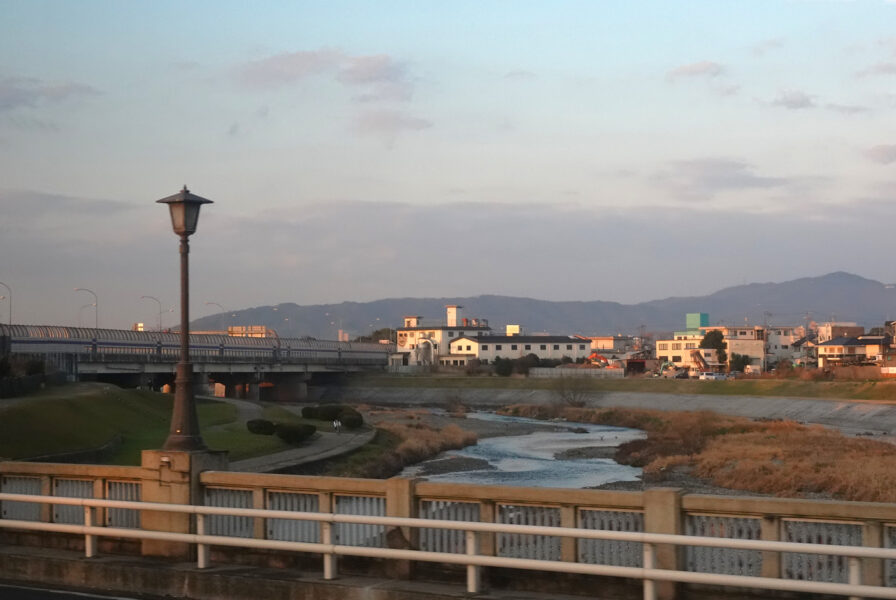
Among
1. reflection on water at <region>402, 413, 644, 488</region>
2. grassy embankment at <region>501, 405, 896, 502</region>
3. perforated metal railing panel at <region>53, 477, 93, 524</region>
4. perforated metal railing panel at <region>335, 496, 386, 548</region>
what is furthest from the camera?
reflection on water at <region>402, 413, 644, 488</region>

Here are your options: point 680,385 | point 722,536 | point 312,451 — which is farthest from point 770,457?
point 680,385

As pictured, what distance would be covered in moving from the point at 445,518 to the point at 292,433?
42046 millimetres

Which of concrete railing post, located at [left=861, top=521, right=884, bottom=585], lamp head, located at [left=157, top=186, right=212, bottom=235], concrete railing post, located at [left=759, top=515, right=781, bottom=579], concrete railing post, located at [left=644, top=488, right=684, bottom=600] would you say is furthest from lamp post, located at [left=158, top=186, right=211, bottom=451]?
concrete railing post, located at [left=861, top=521, right=884, bottom=585]

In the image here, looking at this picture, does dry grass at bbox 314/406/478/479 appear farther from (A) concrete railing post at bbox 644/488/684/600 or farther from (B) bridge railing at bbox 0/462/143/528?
(A) concrete railing post at bbox 644/488/684/600

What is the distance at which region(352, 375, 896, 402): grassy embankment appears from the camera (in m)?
97.3

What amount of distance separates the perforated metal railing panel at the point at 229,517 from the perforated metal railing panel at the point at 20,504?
3.84 m

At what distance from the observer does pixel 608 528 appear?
44.3 ft

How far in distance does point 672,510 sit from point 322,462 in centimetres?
3764

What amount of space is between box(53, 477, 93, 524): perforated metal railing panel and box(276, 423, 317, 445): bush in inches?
1464

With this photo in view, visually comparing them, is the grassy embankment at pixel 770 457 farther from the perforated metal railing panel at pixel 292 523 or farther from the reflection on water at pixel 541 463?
the perforated metal railing panel at pixel 292 523

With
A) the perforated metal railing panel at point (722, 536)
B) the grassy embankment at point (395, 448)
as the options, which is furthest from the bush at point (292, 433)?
the perforated metal railing panel at point (722, 536)

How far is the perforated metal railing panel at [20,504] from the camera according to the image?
1808 centimetres

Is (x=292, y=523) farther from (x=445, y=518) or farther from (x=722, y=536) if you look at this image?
(x=722, y=536)

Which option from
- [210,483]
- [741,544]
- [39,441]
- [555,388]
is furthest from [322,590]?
[555,388]
